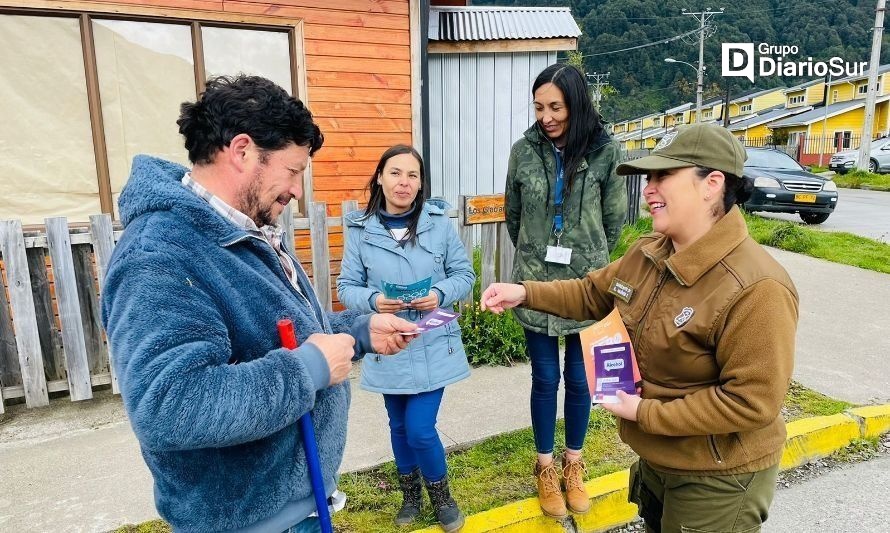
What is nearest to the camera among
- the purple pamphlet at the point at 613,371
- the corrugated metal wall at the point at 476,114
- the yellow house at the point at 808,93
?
the purple pamphlet at the point at 613,371

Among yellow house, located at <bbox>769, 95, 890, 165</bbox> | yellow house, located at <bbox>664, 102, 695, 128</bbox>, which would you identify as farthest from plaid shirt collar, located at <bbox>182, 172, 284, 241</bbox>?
yellow house, located at <bbox>664, 102, 695, 128</bbox>

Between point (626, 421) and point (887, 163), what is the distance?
3506 cm

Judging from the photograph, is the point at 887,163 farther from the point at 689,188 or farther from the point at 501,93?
the point at 689,188

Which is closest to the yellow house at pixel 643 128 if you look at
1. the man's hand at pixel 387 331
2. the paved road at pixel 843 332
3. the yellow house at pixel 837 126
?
the yellow house at pixel 837 126

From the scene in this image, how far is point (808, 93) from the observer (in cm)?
6038

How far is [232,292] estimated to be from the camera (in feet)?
4.58

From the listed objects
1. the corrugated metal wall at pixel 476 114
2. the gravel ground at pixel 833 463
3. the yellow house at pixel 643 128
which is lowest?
the gravel ground at pixel 833 463

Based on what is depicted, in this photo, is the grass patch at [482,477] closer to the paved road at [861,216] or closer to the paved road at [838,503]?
the paved road at [838,503]

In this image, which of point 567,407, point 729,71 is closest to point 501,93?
point 567,407

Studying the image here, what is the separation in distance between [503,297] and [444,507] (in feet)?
3.71

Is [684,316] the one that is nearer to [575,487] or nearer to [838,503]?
[575,487]

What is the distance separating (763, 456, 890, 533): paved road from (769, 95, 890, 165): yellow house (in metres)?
49.0

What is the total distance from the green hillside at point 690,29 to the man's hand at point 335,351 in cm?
6698

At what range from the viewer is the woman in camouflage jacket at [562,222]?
286 cm
